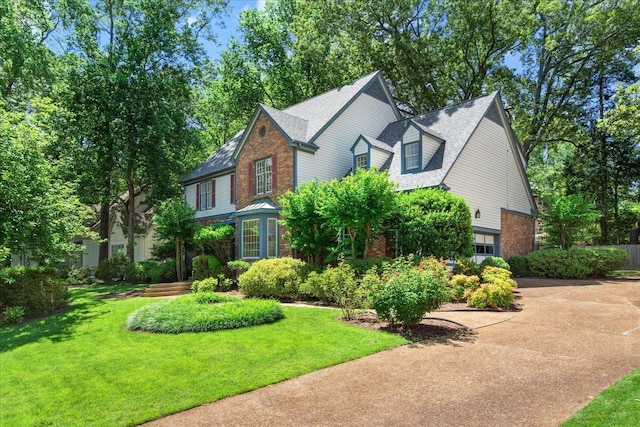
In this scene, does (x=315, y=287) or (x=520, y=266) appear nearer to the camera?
(x=315, y=287)

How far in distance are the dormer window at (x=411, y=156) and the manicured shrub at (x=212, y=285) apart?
30.7 ft

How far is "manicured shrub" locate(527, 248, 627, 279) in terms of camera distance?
18.1 metres

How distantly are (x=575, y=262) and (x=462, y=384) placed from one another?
51.0 feet

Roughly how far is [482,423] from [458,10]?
2782cm

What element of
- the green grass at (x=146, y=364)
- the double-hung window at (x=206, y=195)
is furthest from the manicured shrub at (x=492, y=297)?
the double-hung window at (x=206, y=195)

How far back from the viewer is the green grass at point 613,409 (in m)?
4.25

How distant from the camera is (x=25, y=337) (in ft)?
32.3

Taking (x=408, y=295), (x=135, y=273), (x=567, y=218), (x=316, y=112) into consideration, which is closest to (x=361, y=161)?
(x=316, y=112)

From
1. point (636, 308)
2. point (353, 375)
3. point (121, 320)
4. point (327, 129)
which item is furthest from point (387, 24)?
point (353, 375)

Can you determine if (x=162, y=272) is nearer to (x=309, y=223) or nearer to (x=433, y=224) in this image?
(x=309, y=223)

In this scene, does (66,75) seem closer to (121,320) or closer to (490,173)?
(121,320)

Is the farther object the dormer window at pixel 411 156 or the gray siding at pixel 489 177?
the dormer window at pixel 411 156

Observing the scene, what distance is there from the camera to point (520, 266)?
1945cm

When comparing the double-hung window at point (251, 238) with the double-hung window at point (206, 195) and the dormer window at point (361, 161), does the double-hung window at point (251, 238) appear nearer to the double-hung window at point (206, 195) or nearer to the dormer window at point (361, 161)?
the double-hung window at point (206, 195)
